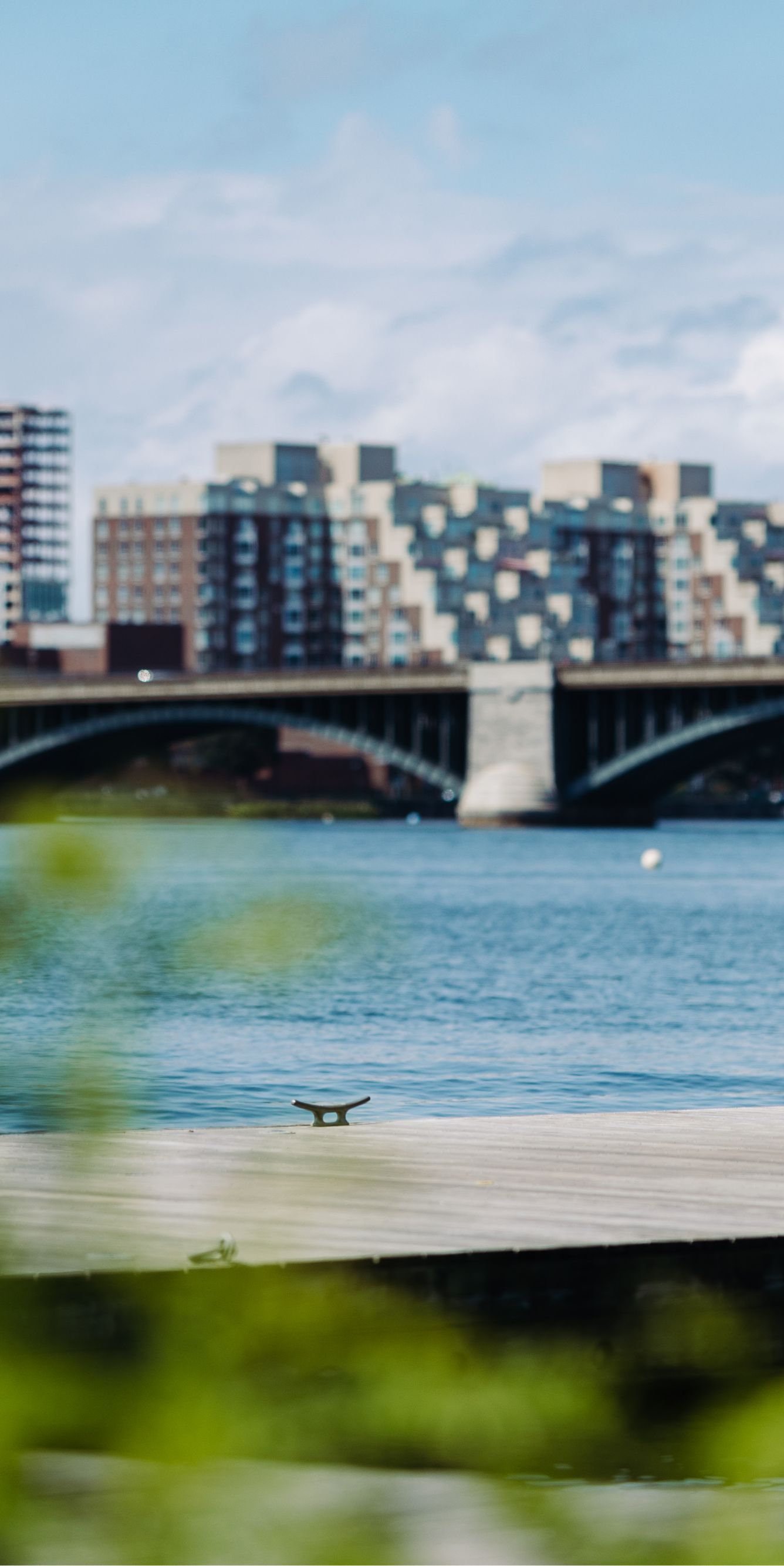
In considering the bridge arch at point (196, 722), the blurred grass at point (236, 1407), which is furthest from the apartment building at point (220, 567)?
the blurred grass at point (236, 1407)

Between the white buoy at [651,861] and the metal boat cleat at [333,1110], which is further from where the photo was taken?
the white buoy at [651,861]

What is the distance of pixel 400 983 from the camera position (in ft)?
126

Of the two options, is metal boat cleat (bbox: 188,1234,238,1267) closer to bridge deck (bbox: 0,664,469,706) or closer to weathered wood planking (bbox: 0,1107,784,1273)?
weathered wood planking (bbox: 0,1107,784,1273)

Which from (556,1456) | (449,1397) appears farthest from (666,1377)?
(449,1397)

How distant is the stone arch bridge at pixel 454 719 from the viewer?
356ft

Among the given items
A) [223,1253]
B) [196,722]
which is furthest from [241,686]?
[223,1253]

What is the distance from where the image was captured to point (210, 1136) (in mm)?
13711

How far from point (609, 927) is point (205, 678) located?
62.4 metres

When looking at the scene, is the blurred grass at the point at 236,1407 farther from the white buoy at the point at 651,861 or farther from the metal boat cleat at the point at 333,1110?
the white buoy at the point at 651,861

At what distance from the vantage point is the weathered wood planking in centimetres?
436

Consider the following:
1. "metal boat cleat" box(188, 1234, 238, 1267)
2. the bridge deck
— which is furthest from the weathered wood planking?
the bridge deck

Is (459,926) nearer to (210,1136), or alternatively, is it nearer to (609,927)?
(609,927)

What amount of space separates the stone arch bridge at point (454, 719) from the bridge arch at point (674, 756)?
149 millimetres

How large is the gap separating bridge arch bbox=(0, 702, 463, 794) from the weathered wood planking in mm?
94381
